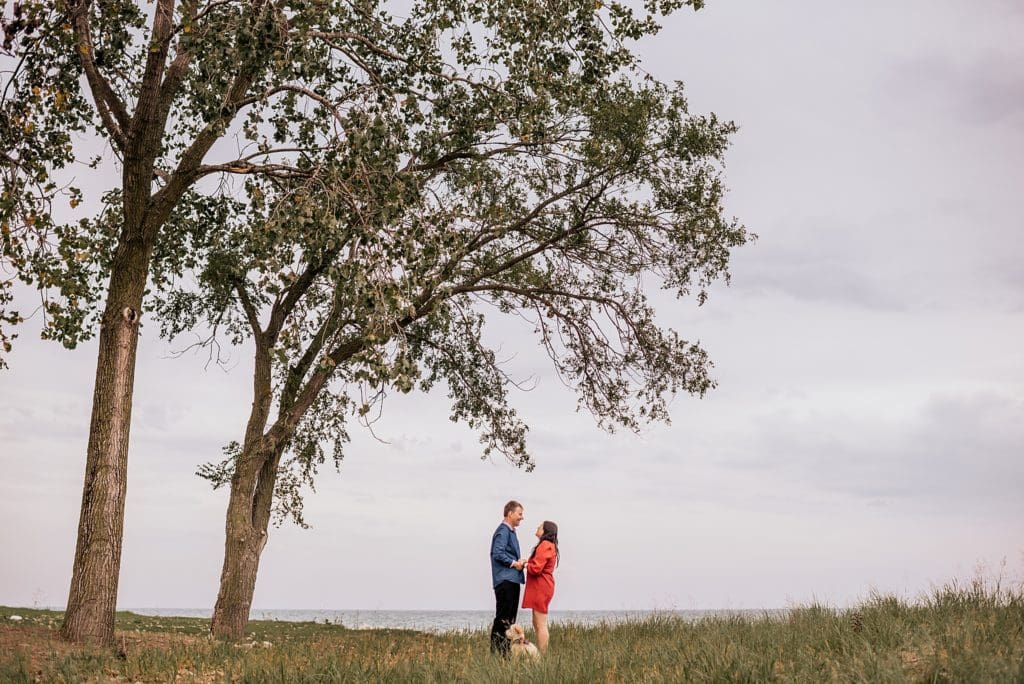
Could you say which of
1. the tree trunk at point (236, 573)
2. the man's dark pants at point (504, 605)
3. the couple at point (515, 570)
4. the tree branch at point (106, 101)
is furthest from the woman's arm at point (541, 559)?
the tree branch at point (106, 101)

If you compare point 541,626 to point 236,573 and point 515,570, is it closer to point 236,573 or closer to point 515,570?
point 515,570

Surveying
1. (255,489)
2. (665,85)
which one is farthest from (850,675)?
(255,489)

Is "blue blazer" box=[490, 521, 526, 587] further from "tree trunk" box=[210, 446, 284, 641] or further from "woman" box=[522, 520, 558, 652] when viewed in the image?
"tree trunk" box=[210, 446, 284, 641]

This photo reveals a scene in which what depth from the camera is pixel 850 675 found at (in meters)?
8.16

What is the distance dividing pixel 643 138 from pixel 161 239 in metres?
11.3

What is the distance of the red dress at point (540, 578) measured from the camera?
13688mm

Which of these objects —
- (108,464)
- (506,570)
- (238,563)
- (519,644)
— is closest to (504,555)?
(506,570)

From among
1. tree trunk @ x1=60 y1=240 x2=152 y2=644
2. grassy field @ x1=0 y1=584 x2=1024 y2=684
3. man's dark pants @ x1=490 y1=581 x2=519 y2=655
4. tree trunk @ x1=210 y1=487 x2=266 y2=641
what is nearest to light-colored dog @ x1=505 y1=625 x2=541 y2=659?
grassy field @ x1=0 y1=584 x2=1024 y2=684

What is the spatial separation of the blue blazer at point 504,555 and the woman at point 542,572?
0.24 m

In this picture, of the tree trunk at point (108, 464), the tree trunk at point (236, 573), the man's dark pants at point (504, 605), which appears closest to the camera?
the man's dark pants at point (504, 605)

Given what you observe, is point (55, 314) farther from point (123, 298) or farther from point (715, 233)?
point (715, 233)

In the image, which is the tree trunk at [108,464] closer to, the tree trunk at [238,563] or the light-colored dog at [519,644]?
the tree trunk at [238,563]

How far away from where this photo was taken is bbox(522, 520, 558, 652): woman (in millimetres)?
13695

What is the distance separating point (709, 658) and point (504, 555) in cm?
517
